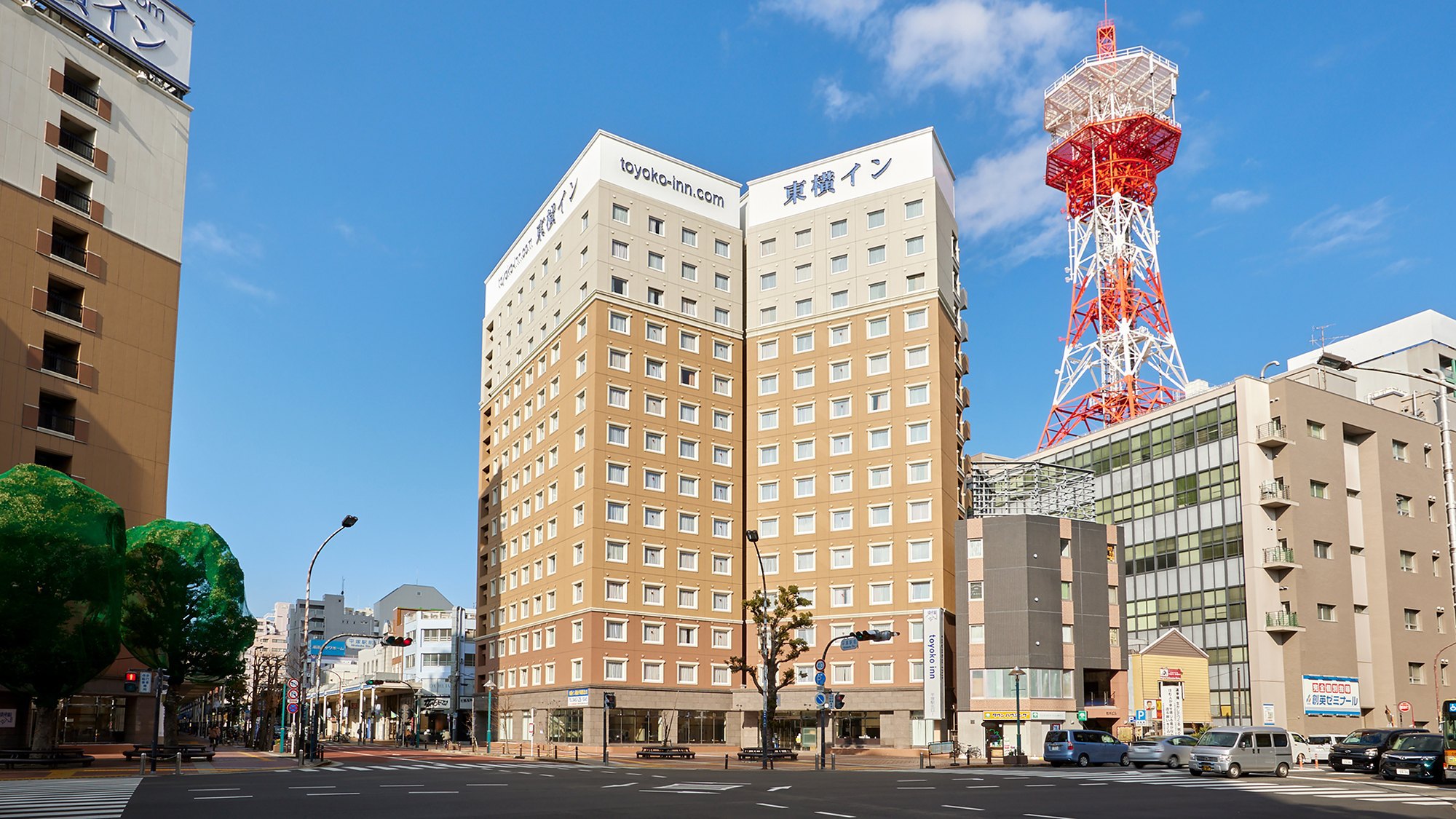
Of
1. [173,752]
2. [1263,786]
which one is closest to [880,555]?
[1263,786]

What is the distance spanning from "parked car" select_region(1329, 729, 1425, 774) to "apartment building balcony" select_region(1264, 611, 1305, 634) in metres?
25.9

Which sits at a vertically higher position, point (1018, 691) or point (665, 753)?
point (1018, 691)

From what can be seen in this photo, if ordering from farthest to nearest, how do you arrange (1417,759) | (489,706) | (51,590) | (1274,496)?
1. (489,706)
2. (1274,496)
3. (51,590)
4. (1417,759)

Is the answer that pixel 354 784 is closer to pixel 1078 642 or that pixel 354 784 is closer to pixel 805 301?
pixel 1078 642

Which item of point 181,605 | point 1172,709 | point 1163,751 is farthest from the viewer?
point 1172,709

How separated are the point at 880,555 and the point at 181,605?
45.0 m

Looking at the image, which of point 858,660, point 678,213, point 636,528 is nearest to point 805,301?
point 678,213

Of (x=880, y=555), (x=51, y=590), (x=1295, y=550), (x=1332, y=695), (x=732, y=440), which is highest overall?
(x=732, y=440)

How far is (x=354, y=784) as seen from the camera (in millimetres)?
36062

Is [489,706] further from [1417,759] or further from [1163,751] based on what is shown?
[1417,759]

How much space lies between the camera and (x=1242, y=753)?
45312 mm

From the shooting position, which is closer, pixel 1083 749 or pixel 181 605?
pixel 1083 749

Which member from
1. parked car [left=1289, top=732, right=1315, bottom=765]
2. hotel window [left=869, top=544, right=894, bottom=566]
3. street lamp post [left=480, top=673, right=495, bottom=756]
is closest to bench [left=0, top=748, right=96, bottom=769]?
street lamp post [left=480, top=673, right=495, bottom=756]

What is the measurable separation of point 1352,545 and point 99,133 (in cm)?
8872
